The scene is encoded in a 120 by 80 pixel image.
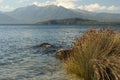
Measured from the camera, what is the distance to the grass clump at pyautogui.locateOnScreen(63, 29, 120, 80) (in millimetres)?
10594

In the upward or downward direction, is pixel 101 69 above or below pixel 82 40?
below

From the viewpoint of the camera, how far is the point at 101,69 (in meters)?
10.6

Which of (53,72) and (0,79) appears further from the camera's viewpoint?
(53,72)

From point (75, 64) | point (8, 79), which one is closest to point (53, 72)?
point (8, 79)

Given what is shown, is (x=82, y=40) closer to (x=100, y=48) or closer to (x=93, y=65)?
(x=100, y=48)

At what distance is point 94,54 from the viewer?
37.1ft

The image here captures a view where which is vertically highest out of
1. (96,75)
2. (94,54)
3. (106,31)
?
(106,31)

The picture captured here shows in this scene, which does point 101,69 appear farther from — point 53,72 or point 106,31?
point 53,72

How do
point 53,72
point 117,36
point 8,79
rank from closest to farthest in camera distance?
point 117,36 < point 8,79 < point 53,72

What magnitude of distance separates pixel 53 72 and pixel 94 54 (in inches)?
213

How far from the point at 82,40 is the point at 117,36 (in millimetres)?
1507

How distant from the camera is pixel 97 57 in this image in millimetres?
11172

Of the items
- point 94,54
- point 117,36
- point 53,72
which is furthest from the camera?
point 53,72

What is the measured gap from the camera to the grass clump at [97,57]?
417 inches
